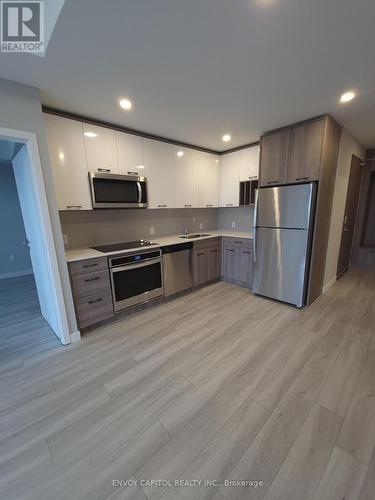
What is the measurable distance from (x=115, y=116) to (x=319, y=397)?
3450 mm

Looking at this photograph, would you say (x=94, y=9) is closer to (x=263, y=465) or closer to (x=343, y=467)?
(x=263, y=465)

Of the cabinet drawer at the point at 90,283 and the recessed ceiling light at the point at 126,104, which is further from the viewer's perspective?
the cabinet drawer at the point at 90,283

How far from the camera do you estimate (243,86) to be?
1.84 m

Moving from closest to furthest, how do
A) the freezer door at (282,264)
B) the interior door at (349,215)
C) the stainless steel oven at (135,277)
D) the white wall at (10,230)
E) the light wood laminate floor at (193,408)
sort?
the light wood laminate floor at (193,408), the stainless steel oven at (135,277), the freezer door at (282,264), the interior door at (349,215), the white wall at (10,230)

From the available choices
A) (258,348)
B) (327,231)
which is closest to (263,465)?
(258,348)

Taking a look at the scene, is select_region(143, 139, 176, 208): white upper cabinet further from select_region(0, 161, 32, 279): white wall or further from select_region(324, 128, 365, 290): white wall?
select_region(0, 161, 32, 279): white wall

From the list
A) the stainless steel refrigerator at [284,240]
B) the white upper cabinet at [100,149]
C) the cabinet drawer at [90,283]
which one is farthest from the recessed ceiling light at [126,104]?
the stainless steel refrigerator at [284,240]

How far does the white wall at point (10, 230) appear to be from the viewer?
174 inches

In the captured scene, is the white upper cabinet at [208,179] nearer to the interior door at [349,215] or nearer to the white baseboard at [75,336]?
the interior door at [349,215]

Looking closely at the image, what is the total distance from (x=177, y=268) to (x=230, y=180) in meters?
2.05

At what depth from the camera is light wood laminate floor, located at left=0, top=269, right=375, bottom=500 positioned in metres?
1.10

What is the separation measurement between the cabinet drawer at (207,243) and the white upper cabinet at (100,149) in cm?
164

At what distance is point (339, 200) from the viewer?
3.22 m

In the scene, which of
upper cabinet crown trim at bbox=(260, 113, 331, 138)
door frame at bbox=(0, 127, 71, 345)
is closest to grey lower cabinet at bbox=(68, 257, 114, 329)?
door frame at bbox=(0, 127, 71, 345)
